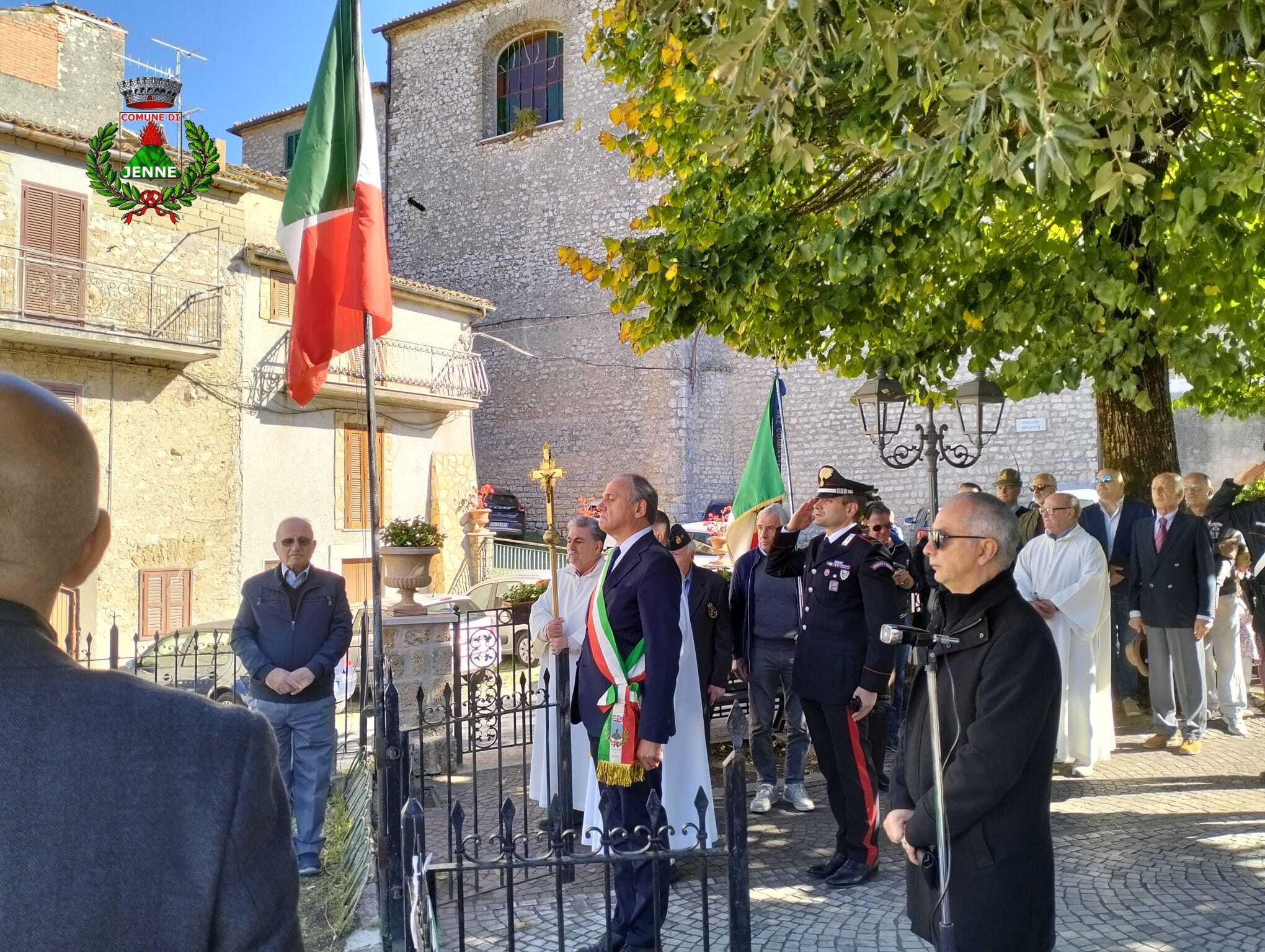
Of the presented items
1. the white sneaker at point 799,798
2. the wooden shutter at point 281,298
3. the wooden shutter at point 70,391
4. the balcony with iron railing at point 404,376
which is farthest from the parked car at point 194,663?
the wooden shutter at point 281,298

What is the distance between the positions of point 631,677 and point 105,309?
14.7 metres

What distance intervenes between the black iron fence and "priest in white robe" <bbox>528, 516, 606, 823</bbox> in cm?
167

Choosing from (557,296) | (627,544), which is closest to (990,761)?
(627,544)

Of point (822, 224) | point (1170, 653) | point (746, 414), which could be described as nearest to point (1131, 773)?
point (1170, 653)

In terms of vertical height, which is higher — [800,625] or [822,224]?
[822,224]

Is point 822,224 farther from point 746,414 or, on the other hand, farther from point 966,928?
point 746,414

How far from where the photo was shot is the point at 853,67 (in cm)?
627

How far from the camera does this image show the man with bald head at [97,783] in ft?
3.92

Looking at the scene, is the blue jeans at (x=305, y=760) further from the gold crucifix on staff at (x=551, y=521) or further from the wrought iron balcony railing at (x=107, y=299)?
the wrought iron balcony railing at (x=107, y=299)

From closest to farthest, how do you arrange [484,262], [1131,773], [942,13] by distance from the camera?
[942,13]
[1131,773]
[484,262]

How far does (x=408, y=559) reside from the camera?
959cm

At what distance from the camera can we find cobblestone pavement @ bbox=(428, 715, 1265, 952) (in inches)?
168

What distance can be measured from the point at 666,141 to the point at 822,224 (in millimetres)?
1420

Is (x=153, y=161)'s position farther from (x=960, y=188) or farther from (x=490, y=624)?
(x=960, y=188)
